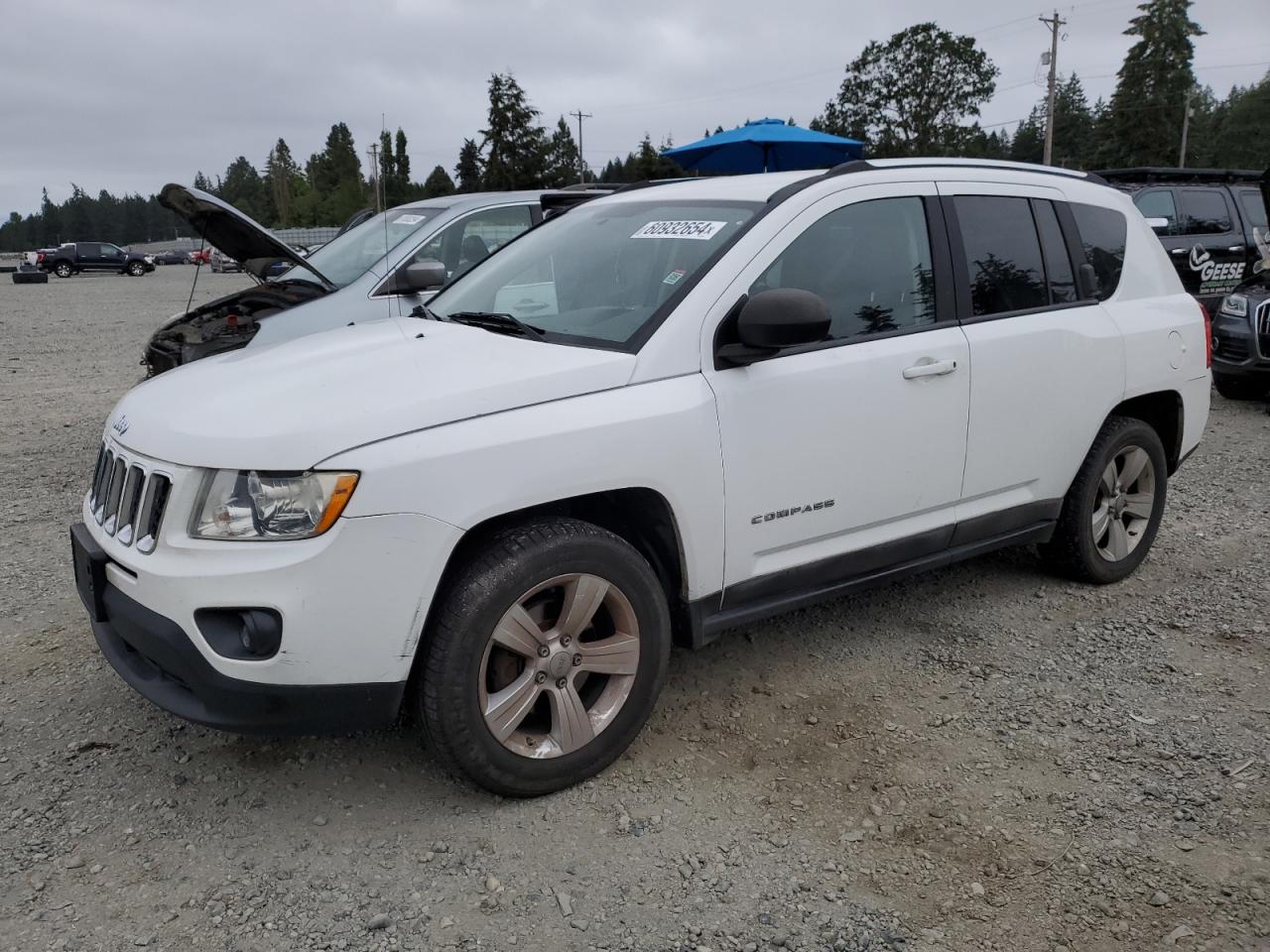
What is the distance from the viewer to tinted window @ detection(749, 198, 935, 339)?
11.0ft

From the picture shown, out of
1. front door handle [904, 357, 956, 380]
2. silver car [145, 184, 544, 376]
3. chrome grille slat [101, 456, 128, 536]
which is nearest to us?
chrome grille slat [101, 456, 128, 536]

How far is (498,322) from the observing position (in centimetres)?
341

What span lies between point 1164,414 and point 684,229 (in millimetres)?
2664

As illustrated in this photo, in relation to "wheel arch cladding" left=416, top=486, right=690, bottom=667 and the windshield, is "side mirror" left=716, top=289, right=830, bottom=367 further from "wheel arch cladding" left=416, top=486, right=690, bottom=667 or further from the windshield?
"wheel arch cladding" left=416, top=486, right=690, bottom=667

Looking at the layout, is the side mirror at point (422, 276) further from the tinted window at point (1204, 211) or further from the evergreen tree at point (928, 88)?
the evergreen tree at point (928, 88)

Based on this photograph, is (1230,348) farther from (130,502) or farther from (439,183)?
(439,183)

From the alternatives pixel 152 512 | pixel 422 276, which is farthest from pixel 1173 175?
pixel 152 512

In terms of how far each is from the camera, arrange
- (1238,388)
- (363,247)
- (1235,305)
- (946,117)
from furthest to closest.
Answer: (946,117) < (1238,388) < (1235,305) < (363,247)

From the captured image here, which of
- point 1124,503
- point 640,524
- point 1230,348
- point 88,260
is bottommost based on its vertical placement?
point 1124,503

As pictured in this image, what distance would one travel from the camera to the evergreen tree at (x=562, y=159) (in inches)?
2503

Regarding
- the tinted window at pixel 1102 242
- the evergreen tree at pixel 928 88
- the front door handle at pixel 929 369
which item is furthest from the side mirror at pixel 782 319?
the evergreen tree at pixel 928 88

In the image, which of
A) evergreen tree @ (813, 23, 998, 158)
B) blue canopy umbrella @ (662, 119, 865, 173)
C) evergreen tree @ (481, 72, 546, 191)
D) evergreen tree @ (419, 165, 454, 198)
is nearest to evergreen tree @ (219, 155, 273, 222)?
evergreen tree @ (419, 165, 454, 198)

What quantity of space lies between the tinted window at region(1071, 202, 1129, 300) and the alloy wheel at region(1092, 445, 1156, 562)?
754 millimetres

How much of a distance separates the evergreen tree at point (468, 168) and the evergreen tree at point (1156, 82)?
43013mm
